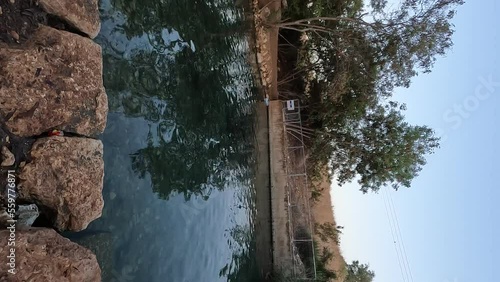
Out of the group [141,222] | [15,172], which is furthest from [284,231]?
[15,172]

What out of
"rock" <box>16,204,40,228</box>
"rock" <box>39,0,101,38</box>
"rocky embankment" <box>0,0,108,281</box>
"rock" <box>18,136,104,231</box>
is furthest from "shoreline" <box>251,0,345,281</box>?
"rock" <box>16,204,40,228</box>

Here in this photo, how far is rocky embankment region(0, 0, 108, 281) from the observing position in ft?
9.97

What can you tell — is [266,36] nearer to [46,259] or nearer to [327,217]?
[327,217]

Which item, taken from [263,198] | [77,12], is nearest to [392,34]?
[263,198]

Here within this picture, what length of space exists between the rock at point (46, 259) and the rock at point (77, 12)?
1761 mm

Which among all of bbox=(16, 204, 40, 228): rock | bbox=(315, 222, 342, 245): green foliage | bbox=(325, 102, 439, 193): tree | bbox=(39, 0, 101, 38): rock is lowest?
bbox=(16, 204, 40, 228): rock

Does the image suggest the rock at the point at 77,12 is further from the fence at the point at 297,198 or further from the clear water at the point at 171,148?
the fence at the point at 297,198

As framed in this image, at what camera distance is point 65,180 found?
11.4 feet

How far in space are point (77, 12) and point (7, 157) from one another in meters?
1.51

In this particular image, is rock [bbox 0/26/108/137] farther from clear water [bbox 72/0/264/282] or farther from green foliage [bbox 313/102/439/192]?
green foliage [bbox 313/102/439/192]

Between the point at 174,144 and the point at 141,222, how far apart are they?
1613mm

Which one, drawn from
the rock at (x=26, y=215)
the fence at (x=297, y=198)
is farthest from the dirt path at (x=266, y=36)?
the rock at (x=26, y=215)

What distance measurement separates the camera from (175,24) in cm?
755

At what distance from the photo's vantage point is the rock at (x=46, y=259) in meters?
2.85
